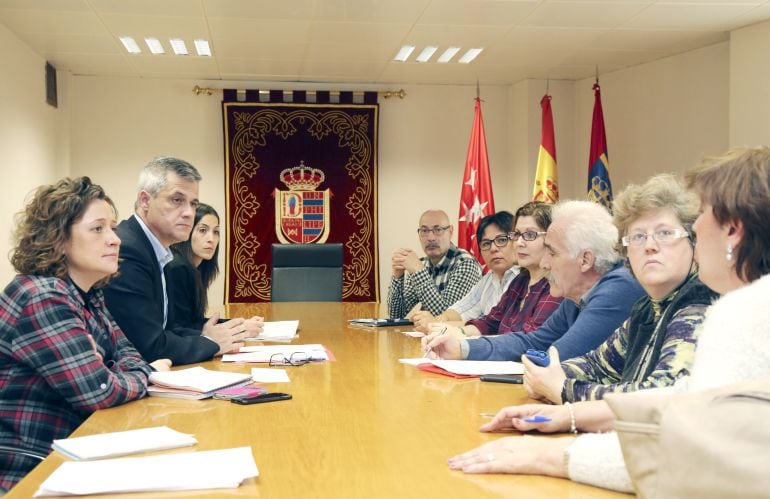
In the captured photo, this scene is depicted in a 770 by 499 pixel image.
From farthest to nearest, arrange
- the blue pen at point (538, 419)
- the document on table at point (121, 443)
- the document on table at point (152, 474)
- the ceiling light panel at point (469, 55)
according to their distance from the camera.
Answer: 1. the ceiling light panel at point (469, 55)
2. the blue pen at point (538, 419)
3. the document on table at point (121, 443)
4. the document on table at point (152, 474)

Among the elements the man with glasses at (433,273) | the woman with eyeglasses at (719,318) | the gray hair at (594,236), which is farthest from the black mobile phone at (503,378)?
the man with glasses at (433,273)

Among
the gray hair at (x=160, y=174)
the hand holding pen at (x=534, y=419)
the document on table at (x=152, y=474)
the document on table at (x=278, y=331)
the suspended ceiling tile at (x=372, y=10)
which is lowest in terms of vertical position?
the document on table at (x=278, y=331)

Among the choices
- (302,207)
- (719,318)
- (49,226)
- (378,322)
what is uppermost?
(302,207)

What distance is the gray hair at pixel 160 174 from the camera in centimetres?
340

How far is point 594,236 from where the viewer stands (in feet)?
→ 8.83

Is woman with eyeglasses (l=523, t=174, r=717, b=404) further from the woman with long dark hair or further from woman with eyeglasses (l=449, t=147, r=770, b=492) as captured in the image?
the woman with long dark hair

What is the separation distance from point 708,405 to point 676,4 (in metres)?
5.31

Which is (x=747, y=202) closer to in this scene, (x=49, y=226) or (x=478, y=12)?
(x=49, y=226)

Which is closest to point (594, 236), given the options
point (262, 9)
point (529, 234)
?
point (529, 234)

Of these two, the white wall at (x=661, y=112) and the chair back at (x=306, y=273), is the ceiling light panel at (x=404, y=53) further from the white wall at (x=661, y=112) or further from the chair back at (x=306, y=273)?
the white wall at (x=661, y=112)

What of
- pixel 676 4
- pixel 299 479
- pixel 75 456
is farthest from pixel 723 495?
pixel 676 4

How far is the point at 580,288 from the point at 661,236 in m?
0.64

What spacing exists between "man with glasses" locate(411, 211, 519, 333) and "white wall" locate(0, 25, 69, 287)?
10.1ft

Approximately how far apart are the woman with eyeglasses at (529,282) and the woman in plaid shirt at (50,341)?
1.49 meters
